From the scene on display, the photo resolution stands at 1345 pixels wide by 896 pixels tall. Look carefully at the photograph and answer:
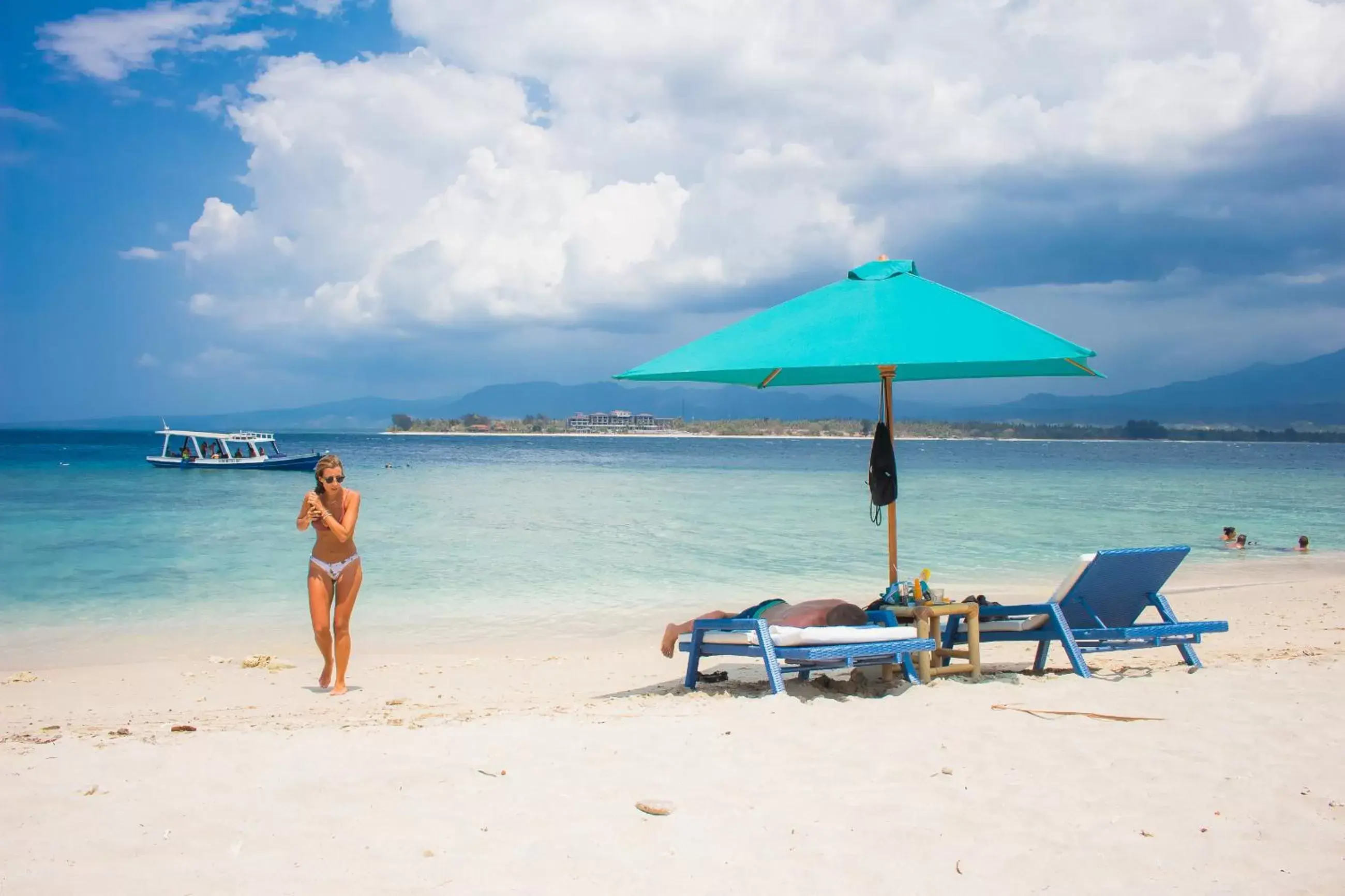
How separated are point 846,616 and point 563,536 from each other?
12.8 metres

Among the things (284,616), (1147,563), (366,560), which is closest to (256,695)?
(284,616)

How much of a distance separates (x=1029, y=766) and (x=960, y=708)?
2.83 feet

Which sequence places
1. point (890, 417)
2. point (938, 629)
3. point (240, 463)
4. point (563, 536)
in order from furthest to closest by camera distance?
point (240, 463) → point (563, 536) → point (890, 417) → point (938, 629)

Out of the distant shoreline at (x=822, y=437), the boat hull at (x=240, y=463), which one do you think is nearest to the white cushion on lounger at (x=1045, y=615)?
the boat hull at (x=240, y=463)

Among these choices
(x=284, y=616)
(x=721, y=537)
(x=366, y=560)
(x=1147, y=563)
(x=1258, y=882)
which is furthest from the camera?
(x=721, y=537)

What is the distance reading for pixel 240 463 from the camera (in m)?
42.4

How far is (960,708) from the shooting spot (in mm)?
4734

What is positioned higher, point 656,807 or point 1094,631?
point 1094,631

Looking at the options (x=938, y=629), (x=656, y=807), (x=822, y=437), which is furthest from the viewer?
(x=822, y=437)

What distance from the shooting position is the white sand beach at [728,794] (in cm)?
300

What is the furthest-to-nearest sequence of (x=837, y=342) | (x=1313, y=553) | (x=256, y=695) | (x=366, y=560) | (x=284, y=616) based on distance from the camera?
(x=1313, y=553) → (x=366, y=560) → (x=284, y=616) → (x=256, y=695) → (x=837, y=342)

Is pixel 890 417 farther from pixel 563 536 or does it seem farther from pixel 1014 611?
pixel 563 536

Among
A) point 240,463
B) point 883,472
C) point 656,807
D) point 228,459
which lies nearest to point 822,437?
point 228,459

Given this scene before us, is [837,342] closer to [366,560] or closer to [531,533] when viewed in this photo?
[366,560]
